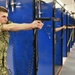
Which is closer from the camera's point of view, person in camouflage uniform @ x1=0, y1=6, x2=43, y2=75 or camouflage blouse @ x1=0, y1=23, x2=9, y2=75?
person in camouflage uniform @ x1=0, y1=6, x2=43, y2=75

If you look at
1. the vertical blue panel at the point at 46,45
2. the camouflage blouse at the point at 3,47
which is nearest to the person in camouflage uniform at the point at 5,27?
the camouflage blouse at the point at 3,47

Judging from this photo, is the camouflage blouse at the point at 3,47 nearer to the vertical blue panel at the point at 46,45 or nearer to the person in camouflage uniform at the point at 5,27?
the person in camouflage uniform at the point at 5,27

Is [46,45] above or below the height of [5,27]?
below

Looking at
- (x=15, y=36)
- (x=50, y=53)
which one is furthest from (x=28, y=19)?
(x=50, y=53)

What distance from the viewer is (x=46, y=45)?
13.1 ft

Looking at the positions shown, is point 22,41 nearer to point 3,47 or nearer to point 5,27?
point 3,47

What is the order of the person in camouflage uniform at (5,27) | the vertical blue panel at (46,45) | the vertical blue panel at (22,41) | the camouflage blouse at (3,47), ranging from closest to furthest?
the person in camouflage uniform at (5,27) → the camouflage blouse at (3,47) → the vertical blue panel at (22,41) → the vertical blue panel at (46,45)

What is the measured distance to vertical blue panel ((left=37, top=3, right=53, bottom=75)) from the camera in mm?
3625

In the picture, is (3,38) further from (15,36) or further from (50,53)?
(50,53)

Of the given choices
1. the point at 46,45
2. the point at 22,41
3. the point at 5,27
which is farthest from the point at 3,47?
the point at 46,45

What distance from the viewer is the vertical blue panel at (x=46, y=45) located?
362 cm

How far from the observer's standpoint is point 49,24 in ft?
13.5

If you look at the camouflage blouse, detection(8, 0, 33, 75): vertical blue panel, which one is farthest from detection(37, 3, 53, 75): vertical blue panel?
the camouflage blouse

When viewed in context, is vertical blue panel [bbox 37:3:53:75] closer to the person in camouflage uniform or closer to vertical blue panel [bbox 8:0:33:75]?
vertical blue panel [bbox 8:0:33:75]
